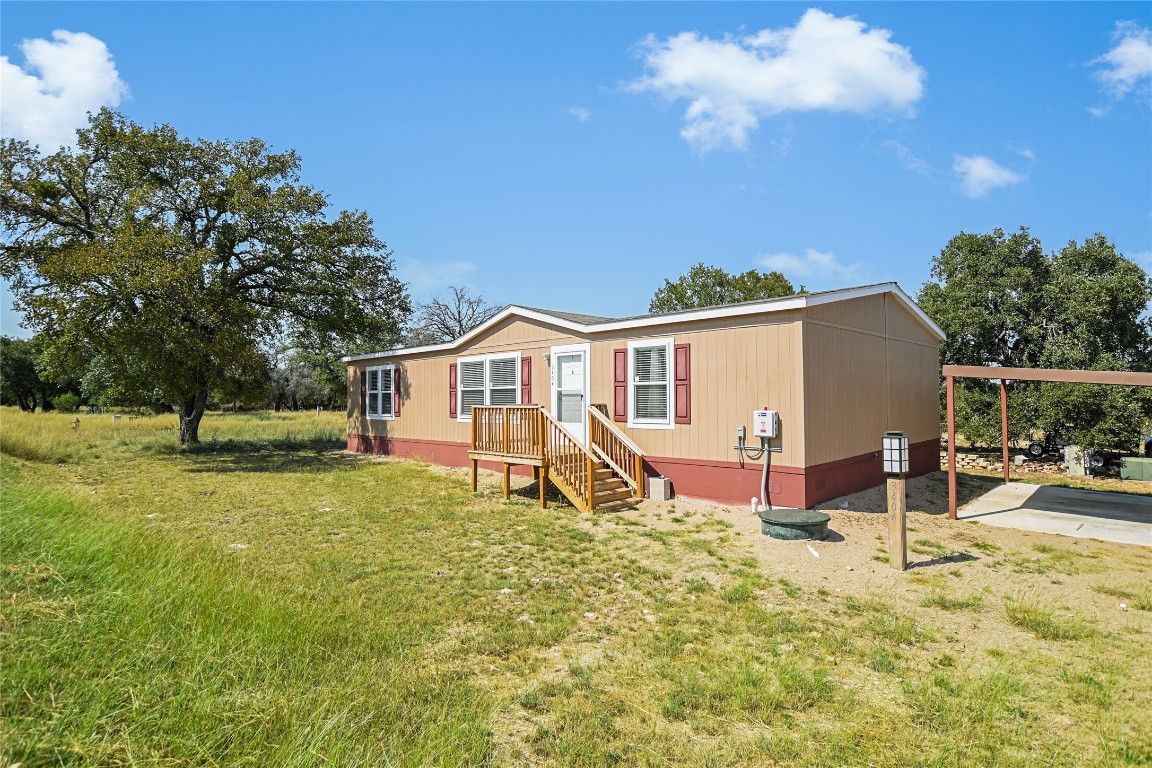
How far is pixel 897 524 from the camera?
6.01m

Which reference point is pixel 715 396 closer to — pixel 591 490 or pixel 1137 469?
pixel 591 490

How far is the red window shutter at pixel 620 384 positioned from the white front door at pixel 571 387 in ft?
2.44

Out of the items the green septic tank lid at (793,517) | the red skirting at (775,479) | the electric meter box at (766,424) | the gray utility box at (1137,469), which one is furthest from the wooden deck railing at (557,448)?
the gray utility box at (1137,469)

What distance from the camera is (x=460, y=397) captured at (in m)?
13.9

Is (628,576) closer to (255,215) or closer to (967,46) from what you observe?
(967,46)

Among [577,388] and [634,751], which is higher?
[577,388]

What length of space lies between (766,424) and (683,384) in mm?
1625

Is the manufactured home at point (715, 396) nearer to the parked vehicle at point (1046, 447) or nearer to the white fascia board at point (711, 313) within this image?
the white fascia board at point (711, 313)

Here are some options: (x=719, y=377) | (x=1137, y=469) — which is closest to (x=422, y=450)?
(x=719, y=377)

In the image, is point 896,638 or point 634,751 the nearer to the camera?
point 634,751

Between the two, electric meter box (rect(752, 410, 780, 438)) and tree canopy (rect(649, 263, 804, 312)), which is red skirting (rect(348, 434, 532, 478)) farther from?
tree canopy (rect(649, 263, 804, 312))

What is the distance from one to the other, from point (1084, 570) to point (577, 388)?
770cm

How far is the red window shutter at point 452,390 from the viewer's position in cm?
1400

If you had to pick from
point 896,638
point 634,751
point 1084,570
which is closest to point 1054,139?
point 1084,570
